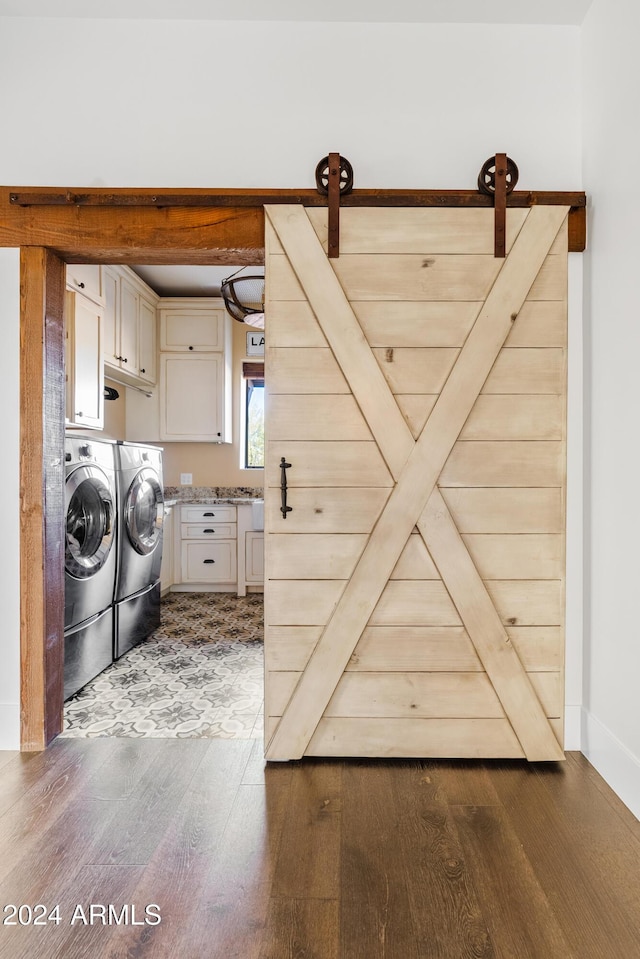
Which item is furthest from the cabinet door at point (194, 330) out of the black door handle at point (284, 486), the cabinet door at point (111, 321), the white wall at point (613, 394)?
the white wall at point (613, 394)

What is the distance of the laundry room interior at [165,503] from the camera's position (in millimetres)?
2695

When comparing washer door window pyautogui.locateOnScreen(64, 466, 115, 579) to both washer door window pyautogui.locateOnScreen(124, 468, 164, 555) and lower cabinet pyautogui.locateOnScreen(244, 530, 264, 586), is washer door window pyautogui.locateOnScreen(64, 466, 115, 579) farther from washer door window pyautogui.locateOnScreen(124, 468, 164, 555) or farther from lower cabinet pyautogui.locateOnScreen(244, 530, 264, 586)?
lower cabinet pyautogui.locateOnScreen(244, 530, 264, 586)

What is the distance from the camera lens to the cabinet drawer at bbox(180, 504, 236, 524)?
4.91 meters

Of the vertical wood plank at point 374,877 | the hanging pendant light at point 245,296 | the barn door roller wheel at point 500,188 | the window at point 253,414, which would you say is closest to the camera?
the vertical wood plank at point 374,877

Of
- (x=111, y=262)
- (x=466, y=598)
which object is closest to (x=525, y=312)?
(x=466, y=598)

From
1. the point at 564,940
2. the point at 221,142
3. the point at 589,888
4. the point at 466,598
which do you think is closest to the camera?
the point at 564,940

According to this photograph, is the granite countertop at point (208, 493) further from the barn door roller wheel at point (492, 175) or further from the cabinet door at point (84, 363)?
the barn door roller wheel at point (492, 175)

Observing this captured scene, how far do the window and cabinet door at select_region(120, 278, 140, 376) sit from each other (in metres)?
1.23

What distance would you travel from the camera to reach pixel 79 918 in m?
1.32

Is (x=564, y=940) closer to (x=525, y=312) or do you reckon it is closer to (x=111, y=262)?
(x=525, y=312)

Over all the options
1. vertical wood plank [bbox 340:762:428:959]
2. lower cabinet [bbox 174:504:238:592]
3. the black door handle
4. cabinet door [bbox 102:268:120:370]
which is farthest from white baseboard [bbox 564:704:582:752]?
cabinet door [bbox 102:268:120:370]

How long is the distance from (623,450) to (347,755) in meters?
1.40

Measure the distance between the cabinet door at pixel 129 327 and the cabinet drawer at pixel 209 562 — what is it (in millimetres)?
1527

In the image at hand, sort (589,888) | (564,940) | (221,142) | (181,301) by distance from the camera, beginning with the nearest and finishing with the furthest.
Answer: (564,940)
(589,888)
(221,142)
(181,301)
